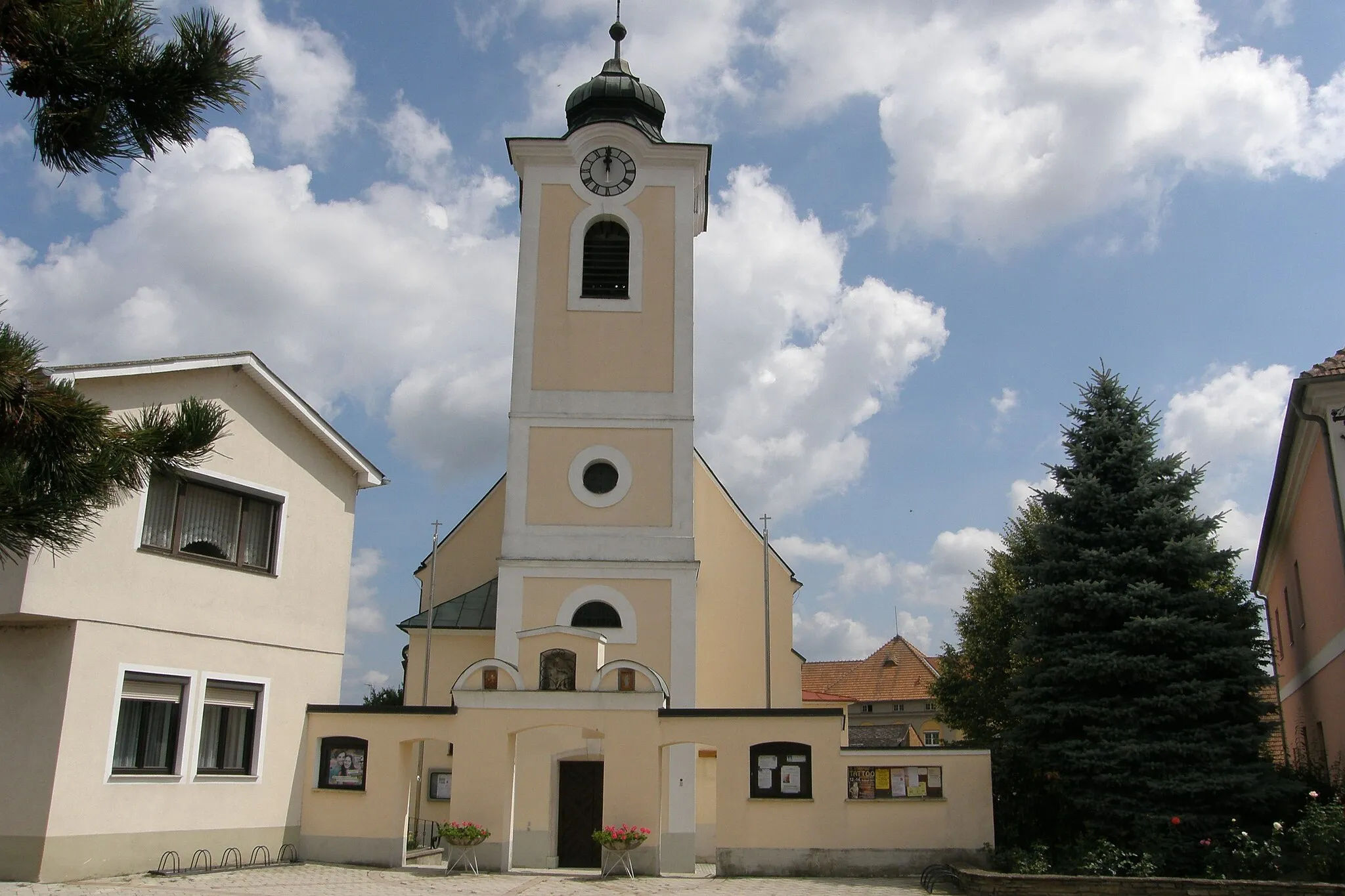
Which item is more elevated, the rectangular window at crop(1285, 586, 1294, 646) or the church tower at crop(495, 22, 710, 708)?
the church tower at crop(495, 22, 710, 708)

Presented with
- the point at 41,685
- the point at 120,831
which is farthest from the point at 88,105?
the point at 120,831

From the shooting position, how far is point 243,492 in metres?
16.8

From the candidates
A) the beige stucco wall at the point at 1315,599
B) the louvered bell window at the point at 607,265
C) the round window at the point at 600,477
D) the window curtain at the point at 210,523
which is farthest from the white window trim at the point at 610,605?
the beige stucco wall at the point at 1315,599

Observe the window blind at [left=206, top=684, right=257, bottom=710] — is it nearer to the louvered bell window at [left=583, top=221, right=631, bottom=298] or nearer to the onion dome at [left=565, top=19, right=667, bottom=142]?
the louvered bell window at [left=583, top=221, right=631, bottom=298]

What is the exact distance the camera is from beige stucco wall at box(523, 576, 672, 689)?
2075 cm

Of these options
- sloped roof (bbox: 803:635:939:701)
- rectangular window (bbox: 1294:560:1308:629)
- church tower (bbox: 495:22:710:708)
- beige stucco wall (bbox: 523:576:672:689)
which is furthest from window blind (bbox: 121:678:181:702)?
sloped roof (bbox: 803:635:939:701)

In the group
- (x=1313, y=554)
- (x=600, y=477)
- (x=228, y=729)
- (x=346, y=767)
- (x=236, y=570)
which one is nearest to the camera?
(x=228, y=729)

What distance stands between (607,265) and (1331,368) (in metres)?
13.2

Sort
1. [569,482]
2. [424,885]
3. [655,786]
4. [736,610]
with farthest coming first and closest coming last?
[736,610], [569,482], [655,786], [424,885]

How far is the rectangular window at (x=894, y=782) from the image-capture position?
17.0 metres

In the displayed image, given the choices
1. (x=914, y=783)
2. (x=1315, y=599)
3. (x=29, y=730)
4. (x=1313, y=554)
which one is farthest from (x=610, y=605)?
(x=1315, y=599)

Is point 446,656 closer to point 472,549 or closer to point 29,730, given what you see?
point 472,549

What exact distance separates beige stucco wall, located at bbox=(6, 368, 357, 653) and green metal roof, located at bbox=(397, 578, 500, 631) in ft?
15.7

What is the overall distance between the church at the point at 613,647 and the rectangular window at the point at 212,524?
2746mm
